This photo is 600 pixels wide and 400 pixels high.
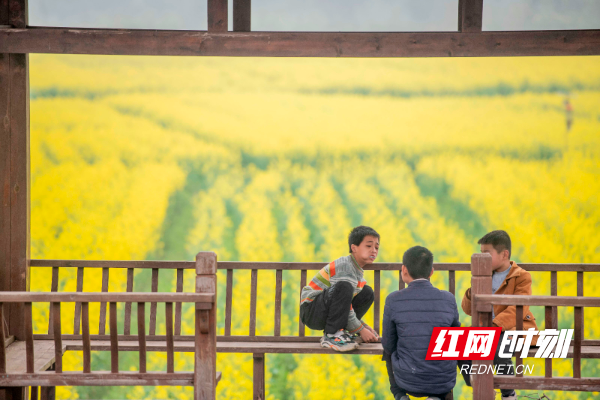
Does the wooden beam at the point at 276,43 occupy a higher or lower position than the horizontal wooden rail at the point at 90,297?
higher

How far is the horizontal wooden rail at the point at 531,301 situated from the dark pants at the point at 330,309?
0.96m

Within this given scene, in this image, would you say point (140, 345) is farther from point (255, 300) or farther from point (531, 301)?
point (531, 301)

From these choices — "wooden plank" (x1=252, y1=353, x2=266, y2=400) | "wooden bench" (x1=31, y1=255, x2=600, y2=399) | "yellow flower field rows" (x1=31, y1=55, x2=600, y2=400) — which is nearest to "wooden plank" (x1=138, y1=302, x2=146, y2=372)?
"wooden bench" (x1=31, y1=255, x2=600, y2=399)

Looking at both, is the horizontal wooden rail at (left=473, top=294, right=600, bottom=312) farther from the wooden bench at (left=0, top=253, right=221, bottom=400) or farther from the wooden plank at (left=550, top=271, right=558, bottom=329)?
the wooden plank at (left=550, top=271, right=558, bottom=329)

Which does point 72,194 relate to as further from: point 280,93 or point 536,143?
point 536,143

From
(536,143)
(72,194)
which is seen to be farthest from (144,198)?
(536,143)

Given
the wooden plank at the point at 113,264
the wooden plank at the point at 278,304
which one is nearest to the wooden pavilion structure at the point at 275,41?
the wooden plank at the point at 113,264

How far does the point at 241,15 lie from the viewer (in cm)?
317

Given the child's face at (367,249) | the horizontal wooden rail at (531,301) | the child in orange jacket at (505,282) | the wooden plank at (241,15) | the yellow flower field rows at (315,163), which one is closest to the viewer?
the horizontal wooden rail at (531,301)

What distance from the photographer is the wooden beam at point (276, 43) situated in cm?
307

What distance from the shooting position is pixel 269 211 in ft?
16.5

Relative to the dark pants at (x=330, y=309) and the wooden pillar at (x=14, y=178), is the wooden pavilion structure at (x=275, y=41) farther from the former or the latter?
the dark pants at (x=330, y=309)

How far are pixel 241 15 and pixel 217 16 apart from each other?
17 cm

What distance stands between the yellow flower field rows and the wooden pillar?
53.9 inches
